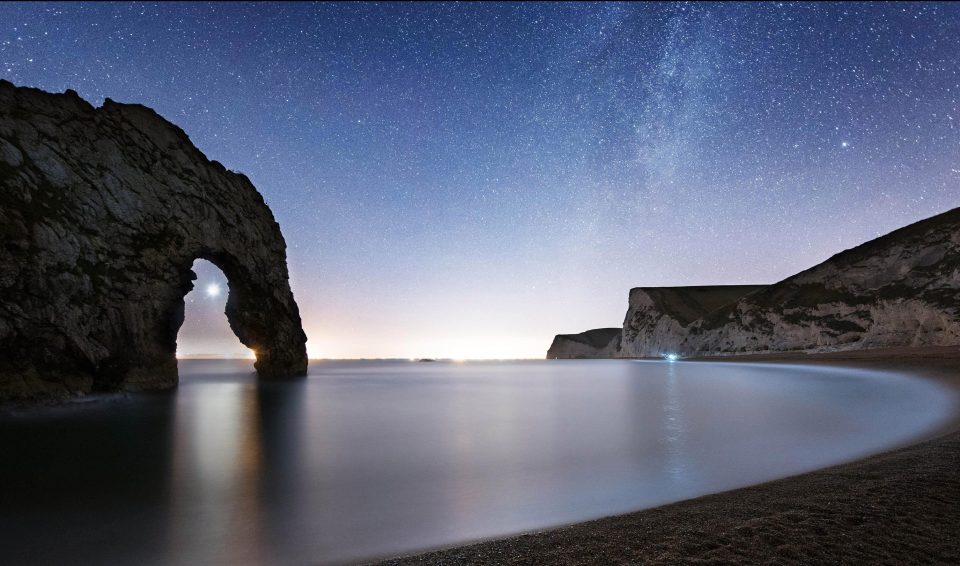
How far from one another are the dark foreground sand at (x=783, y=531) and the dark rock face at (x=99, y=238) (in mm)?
25319

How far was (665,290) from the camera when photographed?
127000mm

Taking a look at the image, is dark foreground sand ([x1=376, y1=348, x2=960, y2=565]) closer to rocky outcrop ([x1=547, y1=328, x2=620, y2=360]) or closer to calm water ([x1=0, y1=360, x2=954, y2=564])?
calm water ([x1=0, y1=360, x2=954, y2=564])

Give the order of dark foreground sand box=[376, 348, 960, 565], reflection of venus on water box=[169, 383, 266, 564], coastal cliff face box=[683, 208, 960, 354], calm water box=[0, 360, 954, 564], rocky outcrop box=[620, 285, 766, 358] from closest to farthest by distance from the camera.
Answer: dark foreground sand box=[376, 348, 960, 565] < reflection of venus on water box=[169, 383, 266, 564] < calm water box=[0, 360, 954, 564] < coastal cliff face box=[683, 208, 960, 354] < rocky outcrop box=[620, 285, 766, 358]

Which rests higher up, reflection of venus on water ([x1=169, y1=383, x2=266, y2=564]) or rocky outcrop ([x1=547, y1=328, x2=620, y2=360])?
reflection of venus on water ([x1=169, y1=383, x2=266, y2=564])

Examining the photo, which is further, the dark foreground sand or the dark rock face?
the dark rock face

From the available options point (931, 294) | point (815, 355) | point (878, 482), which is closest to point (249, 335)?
point (878, 482)

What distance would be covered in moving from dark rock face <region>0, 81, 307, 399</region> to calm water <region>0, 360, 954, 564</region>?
12.2ft

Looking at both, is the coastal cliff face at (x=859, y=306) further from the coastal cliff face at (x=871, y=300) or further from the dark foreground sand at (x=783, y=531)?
the dark foreground sand at (x=783, y=531)

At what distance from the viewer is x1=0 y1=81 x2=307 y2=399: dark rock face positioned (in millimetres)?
20156

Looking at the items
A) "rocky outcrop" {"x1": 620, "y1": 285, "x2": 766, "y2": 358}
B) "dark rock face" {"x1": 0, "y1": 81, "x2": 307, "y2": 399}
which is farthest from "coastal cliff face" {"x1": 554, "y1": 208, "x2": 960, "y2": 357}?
"dark rock face" {"x1": 0, "y1": 81, "x2": 307, "y2": 399}

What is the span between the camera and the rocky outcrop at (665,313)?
372 ft

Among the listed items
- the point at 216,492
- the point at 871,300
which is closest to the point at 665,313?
the point at 871,300

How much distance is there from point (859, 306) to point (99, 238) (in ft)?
298

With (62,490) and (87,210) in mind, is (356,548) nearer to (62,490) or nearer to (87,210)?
(62,490)
